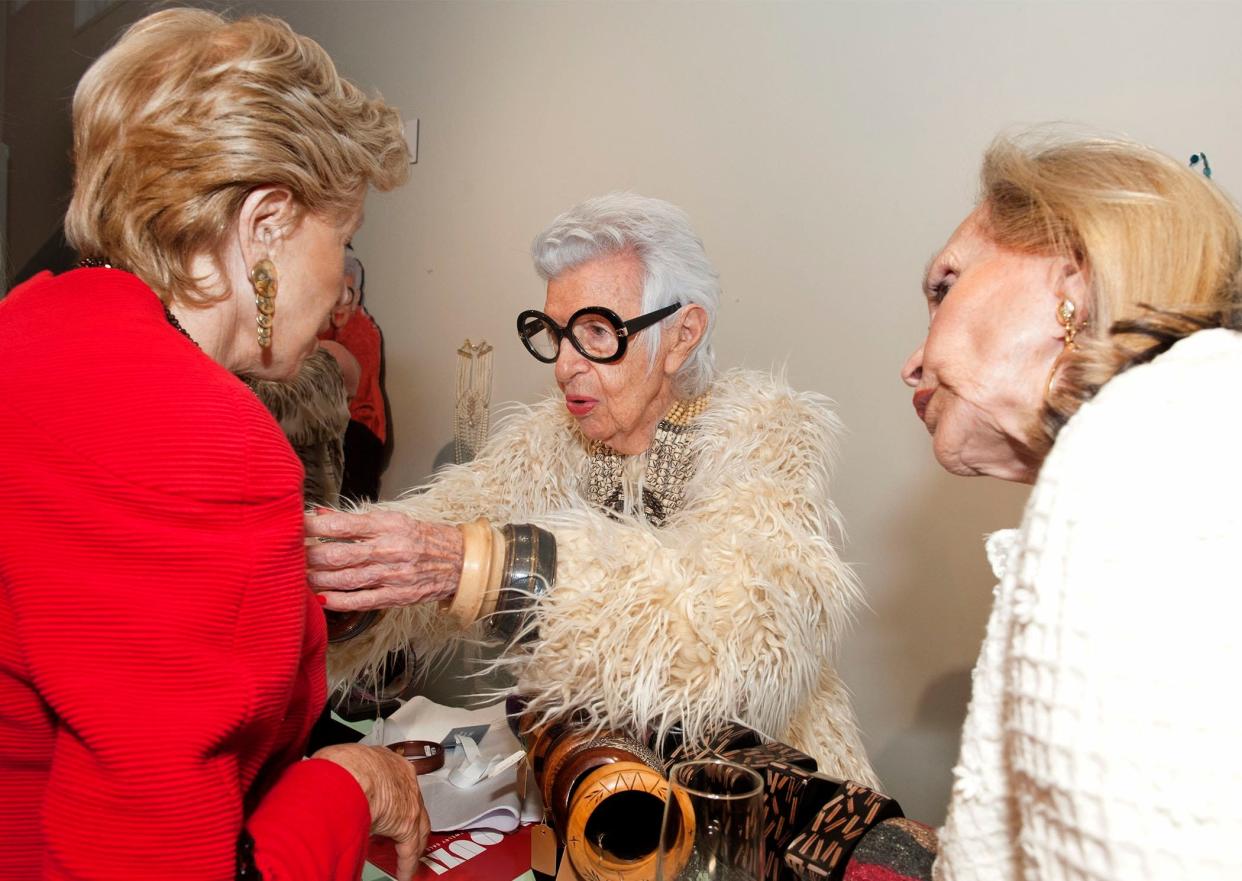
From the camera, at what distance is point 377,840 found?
4.16ft

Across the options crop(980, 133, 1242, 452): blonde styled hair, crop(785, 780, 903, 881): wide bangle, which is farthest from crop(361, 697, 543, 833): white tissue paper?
crop(980, 133, 1242, 452): blonde styled hair

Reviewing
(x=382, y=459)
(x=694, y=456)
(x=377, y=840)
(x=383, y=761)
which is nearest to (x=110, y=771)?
(x=383, y=761)

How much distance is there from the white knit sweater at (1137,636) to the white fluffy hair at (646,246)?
1.03 metres

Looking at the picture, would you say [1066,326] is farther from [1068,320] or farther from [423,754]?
[423,754]

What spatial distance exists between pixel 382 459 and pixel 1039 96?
8.65 ft

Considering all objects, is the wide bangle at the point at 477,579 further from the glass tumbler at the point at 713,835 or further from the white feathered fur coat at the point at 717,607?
the glass tumbler at the point at 713,835

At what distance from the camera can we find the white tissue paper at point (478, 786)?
1.33m

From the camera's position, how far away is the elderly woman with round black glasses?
4.24 ft

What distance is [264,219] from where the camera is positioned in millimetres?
1021

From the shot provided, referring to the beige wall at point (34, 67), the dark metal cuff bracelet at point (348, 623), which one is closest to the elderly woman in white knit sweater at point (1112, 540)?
the dark metal cuff bracelet at point (348, 623)

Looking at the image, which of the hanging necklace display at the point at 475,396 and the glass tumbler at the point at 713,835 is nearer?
the glass tumbler at the point at 713,835

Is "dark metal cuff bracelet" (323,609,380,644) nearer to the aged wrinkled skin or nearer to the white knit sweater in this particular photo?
the aged wrinkled skin

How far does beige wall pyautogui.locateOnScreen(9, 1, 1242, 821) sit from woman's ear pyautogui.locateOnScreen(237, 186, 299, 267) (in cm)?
141

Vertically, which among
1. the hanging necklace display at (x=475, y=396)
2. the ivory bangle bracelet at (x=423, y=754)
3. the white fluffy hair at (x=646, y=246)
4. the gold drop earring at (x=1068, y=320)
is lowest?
the ivory bangle bracelet at (x=423, y=754)
